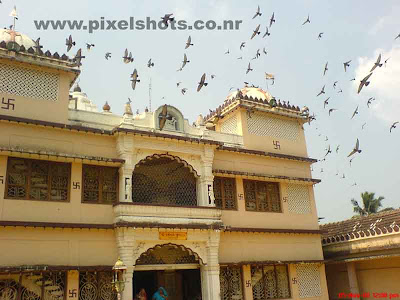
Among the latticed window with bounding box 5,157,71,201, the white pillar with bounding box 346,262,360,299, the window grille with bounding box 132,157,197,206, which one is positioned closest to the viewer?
the latticed window with bounding box 5,157,71,201

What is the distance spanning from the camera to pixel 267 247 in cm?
1531

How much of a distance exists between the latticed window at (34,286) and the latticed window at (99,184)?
2.44 m

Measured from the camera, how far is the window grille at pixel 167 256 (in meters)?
13.6

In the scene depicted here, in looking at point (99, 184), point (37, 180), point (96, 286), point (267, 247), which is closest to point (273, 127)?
point (267, 247)

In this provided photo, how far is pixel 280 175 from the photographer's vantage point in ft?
54.5


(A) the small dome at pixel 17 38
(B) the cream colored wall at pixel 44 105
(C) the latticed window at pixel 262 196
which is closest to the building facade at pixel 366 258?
(C) the latticed window at pixel 262 196

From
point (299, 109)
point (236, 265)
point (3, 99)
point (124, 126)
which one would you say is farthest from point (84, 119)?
point (299, 109)

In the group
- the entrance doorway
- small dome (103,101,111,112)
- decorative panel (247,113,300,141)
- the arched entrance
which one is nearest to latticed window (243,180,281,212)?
decorative panel (247,113,300,141)

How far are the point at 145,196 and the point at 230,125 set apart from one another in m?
5.01

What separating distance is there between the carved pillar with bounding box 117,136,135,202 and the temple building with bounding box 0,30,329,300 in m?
0.04

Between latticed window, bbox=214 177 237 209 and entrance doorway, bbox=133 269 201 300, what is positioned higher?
latticed window, bbox=214 177 237 209

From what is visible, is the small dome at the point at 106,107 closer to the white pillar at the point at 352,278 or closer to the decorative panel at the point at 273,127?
the decorative panel at the point at 273,127

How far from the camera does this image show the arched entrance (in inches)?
533

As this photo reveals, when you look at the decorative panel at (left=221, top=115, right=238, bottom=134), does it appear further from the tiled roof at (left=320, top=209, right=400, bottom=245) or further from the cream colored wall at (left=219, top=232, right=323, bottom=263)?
the tiled roof at (left=320, top=209, right=400, bottom=245)
